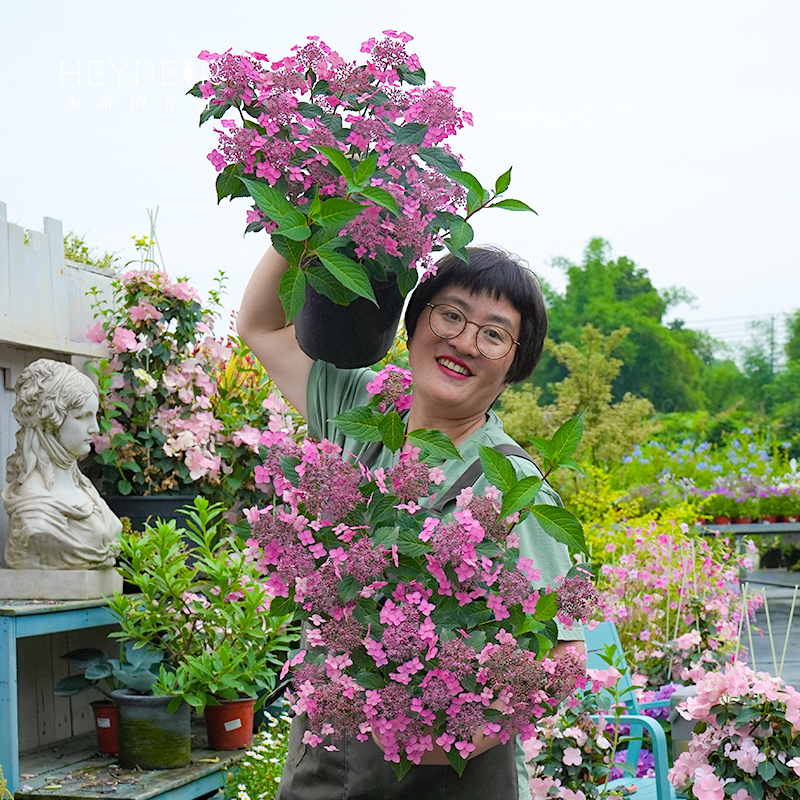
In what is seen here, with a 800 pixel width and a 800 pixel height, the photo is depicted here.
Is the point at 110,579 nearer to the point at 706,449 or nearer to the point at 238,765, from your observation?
the point at 238,765

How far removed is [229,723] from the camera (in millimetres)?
3566

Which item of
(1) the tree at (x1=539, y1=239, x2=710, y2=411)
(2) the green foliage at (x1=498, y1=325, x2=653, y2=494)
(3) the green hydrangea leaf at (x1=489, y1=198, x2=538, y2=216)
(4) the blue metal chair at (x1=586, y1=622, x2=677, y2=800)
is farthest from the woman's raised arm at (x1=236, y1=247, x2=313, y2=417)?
(1) the tree at (x1=539, y1=239, x2=710, y2=411)

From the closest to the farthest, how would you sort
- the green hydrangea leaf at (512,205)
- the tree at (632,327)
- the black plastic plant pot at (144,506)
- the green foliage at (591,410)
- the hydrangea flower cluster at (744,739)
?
1. the green hydrangea leaf at (512,205)
2. the hydrangea flower cluster at (744,739)
3. the black plastic plant pot at (144,506)
4. the green foliage at (591,410)
5. the tree at (632,327)

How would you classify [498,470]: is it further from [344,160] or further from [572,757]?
[572,757]

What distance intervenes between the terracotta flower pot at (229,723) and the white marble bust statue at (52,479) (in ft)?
2.22

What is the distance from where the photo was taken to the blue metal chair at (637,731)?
2766 millimetres

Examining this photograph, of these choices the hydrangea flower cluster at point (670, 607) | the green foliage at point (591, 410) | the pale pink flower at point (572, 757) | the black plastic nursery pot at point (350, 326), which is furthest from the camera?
the green foliage at point (591, 410)

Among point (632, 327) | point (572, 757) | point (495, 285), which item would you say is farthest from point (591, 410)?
point (632, 327)

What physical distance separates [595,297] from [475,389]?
4394cm

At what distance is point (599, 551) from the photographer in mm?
5883

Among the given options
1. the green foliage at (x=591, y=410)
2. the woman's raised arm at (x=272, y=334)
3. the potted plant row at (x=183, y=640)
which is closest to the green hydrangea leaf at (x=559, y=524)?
the woman's raised arm at (x=272, y=334)

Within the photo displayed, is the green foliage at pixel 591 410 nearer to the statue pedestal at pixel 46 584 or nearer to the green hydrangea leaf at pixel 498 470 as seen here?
the statue pedestal at pixel 46 584

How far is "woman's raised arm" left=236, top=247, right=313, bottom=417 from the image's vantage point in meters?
1.74

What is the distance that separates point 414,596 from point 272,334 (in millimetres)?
733
